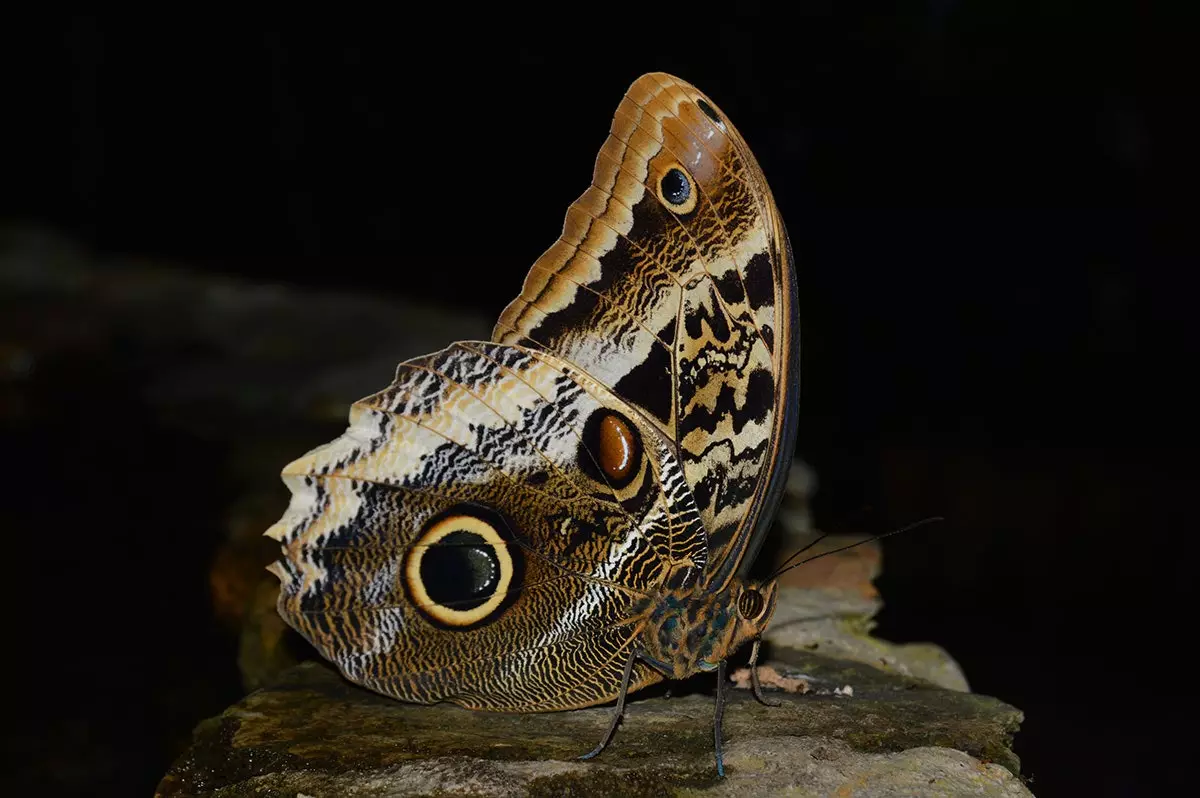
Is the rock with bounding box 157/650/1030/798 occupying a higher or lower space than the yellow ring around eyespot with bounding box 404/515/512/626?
lower

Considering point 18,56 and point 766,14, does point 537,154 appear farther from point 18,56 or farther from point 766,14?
point 18,56

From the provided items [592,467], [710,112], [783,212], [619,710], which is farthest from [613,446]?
[783,212]

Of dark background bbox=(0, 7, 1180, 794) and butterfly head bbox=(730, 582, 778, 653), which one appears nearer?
butterfly head bbox=(730, 582, 778, 653)

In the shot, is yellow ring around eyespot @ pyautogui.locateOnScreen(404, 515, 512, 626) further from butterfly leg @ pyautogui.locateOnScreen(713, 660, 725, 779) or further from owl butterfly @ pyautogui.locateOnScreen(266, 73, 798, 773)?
butterfly leg @ pyautogui.locateOnScreen(713, 660, 725, 779)

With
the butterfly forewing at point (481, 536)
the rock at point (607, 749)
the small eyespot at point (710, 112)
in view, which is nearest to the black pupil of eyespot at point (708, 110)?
the small eyespot at point (710, 112)

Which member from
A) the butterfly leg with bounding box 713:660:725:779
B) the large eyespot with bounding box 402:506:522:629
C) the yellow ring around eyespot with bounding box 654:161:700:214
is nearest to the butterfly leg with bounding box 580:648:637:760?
the butterfly leg with bounding box 713:660:725:779

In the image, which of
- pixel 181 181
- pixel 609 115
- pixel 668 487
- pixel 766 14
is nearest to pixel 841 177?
pixel 766 14

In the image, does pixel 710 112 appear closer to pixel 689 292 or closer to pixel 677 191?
pixel 677 191
